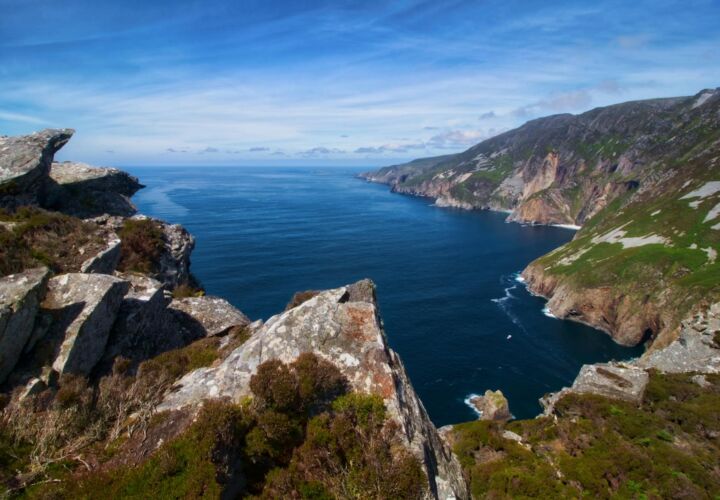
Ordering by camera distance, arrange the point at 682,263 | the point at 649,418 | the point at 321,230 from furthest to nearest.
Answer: the point at 321,230, the point at 682,263, the point at 649,418

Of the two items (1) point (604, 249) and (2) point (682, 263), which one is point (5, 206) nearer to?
(2) point (682, 263)

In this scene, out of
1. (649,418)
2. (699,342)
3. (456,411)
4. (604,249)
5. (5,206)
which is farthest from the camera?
(604,249)

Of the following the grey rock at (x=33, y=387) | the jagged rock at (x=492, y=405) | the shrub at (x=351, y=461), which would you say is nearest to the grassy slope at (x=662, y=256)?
the jagged rock at (x=492, y=405)

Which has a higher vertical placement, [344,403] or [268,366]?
[268,366]

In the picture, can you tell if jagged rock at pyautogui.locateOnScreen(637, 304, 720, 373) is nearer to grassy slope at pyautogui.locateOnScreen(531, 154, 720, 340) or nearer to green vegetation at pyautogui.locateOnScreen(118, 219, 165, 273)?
grassy slope at pyautogui.locateOnScreen(531, 154, 720, 340)

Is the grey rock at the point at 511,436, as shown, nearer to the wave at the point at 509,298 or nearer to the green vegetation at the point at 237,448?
the green vegetation at the point at 237,448

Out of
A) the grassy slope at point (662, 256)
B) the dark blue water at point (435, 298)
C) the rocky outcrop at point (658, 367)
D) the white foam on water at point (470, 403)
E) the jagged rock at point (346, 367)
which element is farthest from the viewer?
the grassy slope at point (662, 256)

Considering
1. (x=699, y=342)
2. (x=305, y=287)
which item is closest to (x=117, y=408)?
(x=699, y=342)
